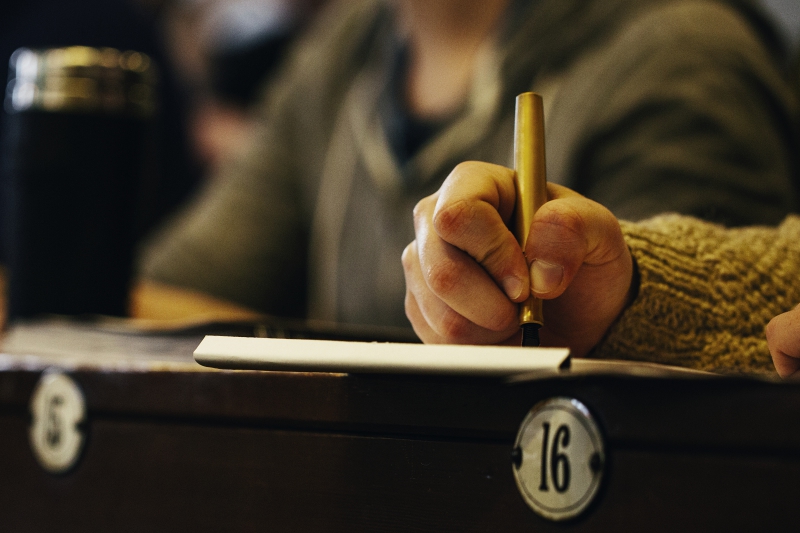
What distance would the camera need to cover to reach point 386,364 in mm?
167

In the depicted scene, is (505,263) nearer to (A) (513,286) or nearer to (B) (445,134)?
(A) (513,286)

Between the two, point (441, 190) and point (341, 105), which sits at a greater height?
point (341, 105)

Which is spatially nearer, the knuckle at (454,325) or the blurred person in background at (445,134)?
the knuckle at (454,325)

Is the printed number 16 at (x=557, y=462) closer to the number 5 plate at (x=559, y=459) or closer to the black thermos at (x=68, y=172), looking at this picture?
the number 5 plate at (x=559, y=459)

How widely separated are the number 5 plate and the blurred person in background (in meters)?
0.10

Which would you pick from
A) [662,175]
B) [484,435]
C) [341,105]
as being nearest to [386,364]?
[484,435]

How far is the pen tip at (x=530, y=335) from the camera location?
183mm

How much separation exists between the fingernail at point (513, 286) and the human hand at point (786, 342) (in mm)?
65

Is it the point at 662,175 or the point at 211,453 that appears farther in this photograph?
the point at 662,175

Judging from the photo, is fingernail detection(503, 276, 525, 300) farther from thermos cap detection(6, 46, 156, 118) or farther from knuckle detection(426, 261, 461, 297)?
thermos cap detection(6, 46, 156, 118)

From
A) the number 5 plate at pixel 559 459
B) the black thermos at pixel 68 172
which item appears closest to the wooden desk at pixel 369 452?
the number 5 plate at pixel 559 459

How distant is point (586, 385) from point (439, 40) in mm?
544

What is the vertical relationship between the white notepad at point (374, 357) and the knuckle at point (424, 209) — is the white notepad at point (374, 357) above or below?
below

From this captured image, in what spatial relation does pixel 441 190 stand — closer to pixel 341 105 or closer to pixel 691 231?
pixel 691 231
